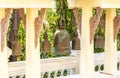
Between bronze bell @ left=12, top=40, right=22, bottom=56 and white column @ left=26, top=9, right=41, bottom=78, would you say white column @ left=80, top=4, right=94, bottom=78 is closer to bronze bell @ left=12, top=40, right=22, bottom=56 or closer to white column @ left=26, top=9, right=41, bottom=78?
white column @ left=26, top=9, right=41, bottom=78

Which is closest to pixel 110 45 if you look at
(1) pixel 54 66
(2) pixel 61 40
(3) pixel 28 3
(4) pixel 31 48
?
(1) pixel 54 66

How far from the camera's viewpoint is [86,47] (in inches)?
159

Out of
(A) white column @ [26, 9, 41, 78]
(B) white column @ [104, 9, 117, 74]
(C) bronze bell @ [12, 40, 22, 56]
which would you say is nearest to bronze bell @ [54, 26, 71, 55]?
(A) white column @ [26, 9, 41, 78]

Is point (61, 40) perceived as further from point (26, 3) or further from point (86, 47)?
point (26, 3)

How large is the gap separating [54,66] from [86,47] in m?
0.82

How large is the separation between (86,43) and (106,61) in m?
0.57

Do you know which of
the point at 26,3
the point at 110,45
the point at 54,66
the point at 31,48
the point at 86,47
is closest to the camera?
the point at 26,3

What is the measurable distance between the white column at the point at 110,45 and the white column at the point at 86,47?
417mm

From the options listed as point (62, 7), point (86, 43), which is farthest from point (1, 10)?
point (86, 43)

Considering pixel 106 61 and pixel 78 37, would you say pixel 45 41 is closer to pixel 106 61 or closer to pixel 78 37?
pixel 78 37

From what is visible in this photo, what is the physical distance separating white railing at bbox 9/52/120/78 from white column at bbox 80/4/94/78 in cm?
70

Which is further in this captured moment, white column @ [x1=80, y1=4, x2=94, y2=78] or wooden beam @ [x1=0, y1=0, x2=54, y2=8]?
white column @ [x1=80, y1=4, x2=94, y2=78]

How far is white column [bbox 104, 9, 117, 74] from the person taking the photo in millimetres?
4406

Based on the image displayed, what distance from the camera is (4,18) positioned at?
3.43 meters
